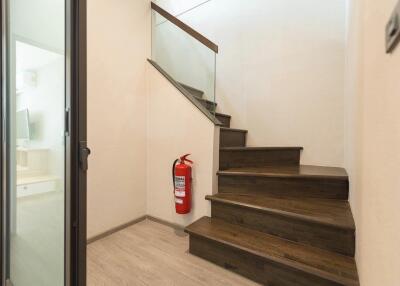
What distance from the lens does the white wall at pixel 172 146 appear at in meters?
2.00

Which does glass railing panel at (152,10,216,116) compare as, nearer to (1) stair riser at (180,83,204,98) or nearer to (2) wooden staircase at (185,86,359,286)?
(1) stair riser at (180,83,204,98)

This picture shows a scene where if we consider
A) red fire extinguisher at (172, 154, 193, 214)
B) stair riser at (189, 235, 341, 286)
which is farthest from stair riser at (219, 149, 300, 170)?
stair riser at (189, 235, 341, 286)

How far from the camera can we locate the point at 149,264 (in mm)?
1619

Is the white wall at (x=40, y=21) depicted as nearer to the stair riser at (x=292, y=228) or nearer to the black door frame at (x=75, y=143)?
the black door frame at (x=75, y=143)

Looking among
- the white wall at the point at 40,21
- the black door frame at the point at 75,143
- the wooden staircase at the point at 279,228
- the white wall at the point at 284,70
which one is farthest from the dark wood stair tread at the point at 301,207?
the white wall at the point at 40,21

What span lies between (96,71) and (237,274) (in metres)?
2.09

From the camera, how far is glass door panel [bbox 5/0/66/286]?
38.9 inches

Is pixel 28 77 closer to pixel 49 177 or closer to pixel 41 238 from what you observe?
pixel 49 177

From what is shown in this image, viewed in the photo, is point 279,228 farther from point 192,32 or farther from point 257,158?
point 192,32

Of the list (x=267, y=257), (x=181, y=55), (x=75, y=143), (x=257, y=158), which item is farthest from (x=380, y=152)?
(x=181, y=55)

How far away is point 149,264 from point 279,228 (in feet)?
3.32

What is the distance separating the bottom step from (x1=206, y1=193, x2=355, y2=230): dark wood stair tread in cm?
19

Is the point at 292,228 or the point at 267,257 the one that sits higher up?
the point at 292,228

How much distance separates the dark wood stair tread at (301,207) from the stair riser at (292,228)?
4 cm
